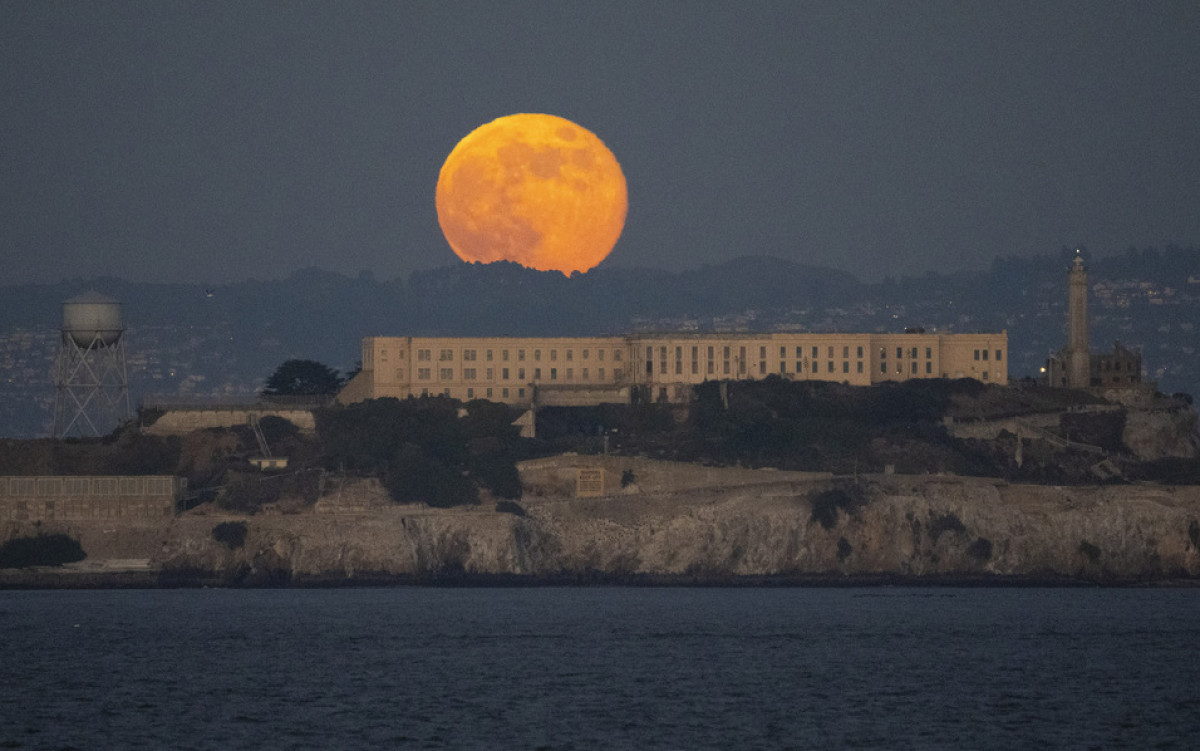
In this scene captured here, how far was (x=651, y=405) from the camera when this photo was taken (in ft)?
570

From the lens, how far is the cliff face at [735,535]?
467 feet

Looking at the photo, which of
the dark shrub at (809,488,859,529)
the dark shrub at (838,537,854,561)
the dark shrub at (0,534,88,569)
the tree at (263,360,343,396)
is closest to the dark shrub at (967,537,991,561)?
the dark shrub at (838,537,854,561)

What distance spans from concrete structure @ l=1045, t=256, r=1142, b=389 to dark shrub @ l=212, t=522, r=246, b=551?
248 feet

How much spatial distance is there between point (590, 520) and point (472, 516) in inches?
291

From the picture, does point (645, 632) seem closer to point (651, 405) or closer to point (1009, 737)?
point (1009, 737)

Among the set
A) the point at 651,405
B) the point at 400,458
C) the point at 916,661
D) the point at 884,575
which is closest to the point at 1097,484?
the point at 884,575

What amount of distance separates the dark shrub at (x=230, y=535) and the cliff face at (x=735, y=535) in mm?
335

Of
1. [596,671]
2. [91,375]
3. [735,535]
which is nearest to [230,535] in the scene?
[91,375]

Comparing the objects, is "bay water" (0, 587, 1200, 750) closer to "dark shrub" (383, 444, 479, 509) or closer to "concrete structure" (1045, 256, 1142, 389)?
"dark shrub" (383, 444, 479, 509)

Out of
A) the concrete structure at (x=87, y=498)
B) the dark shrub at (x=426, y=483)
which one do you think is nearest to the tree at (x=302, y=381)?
the dark shrub at (x=426, y=483)

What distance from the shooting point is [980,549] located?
14450 cm

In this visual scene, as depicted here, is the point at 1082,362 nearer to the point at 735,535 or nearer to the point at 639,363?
the point at 639,363

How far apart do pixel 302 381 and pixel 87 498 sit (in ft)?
159

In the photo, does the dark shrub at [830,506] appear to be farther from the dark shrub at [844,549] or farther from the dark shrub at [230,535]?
the dark shrub at [230,535]
